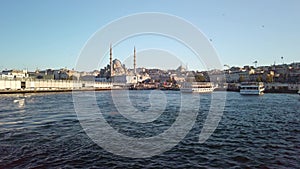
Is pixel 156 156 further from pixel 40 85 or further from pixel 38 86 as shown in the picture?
pixel 40 85

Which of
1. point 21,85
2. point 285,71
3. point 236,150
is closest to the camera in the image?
point 236,150

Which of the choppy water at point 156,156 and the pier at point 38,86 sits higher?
the pier at point 38,86

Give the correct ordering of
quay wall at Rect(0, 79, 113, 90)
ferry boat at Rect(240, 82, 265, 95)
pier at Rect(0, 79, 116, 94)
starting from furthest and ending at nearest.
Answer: ferry boat at Rect(240, 82, 265, 95), quay wall at Rect(0, 79, 113, 90), pier at Rect(0, 79, 116, 94)

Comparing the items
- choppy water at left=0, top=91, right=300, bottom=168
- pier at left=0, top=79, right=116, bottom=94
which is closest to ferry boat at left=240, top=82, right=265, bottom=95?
pier at left=0, top=79, right=116, bottom=94

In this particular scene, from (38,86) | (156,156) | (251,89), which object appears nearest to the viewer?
(156,156)

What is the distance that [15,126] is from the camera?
619 inches

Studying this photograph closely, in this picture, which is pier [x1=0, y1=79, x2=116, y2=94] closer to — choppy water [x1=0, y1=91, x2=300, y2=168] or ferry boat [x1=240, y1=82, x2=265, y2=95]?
choppy water [x1=0, y1=91, x2=300, y2=168]

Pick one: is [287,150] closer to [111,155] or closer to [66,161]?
[111,155]

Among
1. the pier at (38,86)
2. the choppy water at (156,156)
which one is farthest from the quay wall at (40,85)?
the choppy water at (156,156)

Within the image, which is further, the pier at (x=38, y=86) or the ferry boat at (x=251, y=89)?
the ferry boat at (x=251, y=89)

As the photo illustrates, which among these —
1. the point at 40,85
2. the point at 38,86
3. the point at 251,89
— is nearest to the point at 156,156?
the point at 251,89

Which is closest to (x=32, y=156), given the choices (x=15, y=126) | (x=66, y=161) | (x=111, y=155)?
(x=66, y=161)

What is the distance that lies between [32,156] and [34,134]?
13.8 ft

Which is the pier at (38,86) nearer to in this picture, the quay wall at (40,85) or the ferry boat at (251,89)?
the quay wall at (40,85)
